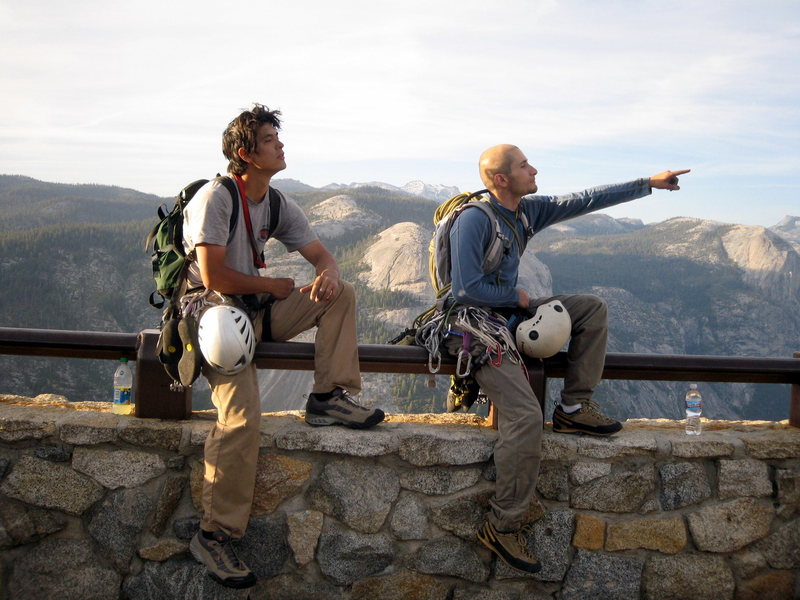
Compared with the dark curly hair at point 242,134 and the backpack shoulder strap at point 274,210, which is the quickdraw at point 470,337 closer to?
the backpack shoulder strap at point 274,210

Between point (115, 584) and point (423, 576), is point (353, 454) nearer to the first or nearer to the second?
point (423, 576)

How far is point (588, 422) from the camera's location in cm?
359

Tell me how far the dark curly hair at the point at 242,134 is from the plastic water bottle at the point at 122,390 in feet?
3.62

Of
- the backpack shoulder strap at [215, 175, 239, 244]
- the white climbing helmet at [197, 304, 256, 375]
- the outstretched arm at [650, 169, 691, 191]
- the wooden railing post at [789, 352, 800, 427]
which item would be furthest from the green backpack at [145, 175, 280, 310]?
the wooden railing post at [789, 352, 800, 427]

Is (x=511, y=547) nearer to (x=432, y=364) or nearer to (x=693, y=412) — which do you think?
(x=432, y=364)

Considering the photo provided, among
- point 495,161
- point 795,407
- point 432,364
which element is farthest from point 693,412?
point 495,161

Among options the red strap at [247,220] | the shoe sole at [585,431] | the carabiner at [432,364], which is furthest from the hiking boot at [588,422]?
the red strap at [247,220]

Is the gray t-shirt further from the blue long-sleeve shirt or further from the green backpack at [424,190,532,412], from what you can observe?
the blue long-sleeve shirt

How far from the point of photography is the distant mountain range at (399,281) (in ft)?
302

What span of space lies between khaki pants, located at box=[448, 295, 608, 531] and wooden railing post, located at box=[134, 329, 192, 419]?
4.32 ft

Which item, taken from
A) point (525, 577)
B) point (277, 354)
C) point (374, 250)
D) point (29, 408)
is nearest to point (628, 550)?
point (525, 577)

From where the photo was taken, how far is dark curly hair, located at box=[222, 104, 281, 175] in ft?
11.5

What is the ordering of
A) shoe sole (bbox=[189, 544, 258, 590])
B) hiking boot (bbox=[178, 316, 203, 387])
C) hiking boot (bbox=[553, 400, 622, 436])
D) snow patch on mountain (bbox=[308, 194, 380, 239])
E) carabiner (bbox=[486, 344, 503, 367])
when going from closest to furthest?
shoe sole (bbox=[189, 544, 258, 590]) < hiking boot (bbox=[178, 316, 203, 387]) < carabiner (bbox=[486, 344, 503, 367]) < hiking boot (bbox=[553, 400, 622, 436]) < snow patch on mountain (bbox=[308, 194, 380, 239])

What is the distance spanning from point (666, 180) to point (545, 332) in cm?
117
